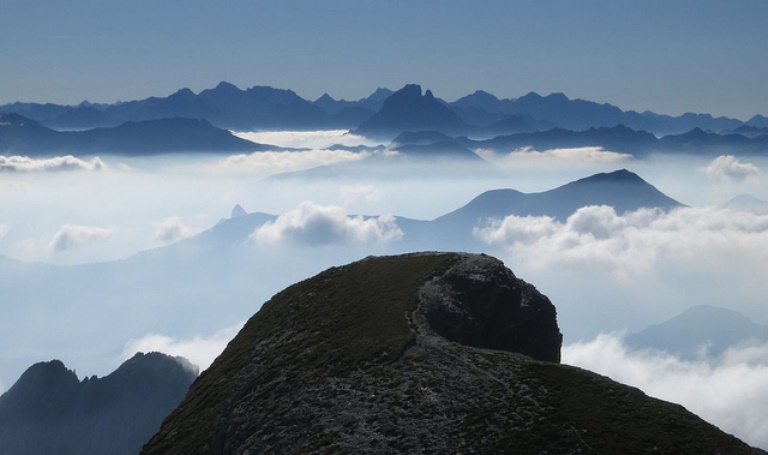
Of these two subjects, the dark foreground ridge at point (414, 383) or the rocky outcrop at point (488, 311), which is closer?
the dark foreground ridge at point (414, 383)

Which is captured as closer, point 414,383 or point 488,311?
point 414,383

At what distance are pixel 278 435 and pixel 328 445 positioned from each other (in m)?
8.70

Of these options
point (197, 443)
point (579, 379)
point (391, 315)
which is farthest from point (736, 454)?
point (197, 443)

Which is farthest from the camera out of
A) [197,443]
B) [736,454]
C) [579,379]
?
[197,443]

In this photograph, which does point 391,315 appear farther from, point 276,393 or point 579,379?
point 579,379

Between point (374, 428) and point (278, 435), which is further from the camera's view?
point (278, 435)

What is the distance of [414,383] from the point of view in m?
69.4

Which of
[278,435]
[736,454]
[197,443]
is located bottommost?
[197,443]

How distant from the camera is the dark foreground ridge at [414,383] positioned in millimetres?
59562

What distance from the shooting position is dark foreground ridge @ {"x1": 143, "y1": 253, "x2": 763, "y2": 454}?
195 ft

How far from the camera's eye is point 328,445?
63.3m

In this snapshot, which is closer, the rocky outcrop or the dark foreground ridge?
the dark foreground ridge

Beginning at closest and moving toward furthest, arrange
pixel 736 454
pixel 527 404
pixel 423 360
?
pixel 736 454, pixel 527 404, pixel 423 360

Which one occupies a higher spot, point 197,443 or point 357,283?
point 357,283
